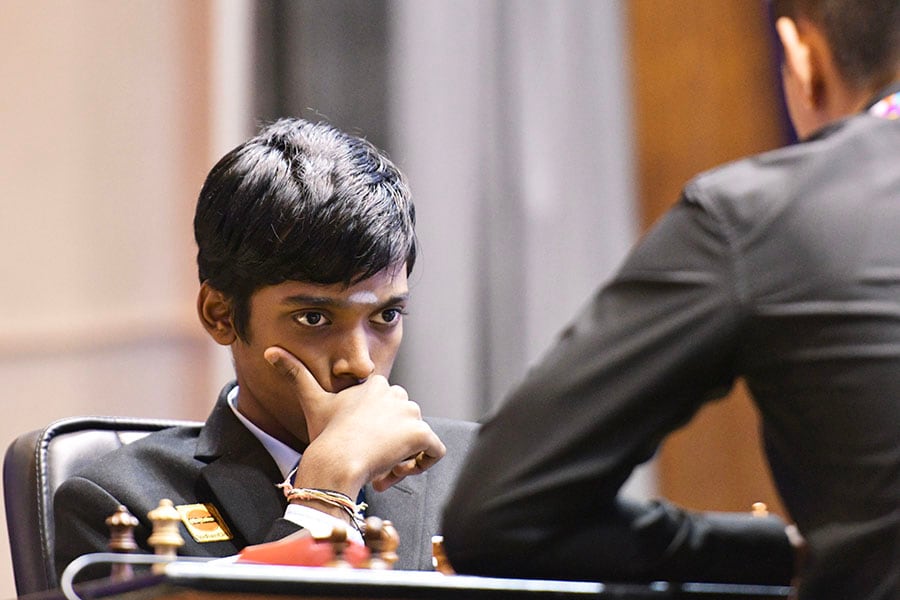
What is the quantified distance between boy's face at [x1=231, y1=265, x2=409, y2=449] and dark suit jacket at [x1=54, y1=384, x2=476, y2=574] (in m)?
0.07

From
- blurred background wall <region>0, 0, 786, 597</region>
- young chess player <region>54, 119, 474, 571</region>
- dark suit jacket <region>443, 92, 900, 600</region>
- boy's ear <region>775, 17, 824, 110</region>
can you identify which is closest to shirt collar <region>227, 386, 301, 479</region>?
young chess player <region>54, 119, 474, 571</region>

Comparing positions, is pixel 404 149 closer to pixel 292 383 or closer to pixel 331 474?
pixel 292 383

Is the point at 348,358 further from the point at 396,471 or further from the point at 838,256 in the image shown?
the point at 838,256

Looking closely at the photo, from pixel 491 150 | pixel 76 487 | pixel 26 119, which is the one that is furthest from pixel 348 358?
pixel 26 119

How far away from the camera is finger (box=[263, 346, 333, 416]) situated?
6.02 ft

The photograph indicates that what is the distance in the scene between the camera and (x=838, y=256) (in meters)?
1.09

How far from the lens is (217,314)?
6.59 ft

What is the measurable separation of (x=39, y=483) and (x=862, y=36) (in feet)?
4.19

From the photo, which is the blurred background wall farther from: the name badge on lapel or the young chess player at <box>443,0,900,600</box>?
the young chess player at <box>443,0,900,600</box>

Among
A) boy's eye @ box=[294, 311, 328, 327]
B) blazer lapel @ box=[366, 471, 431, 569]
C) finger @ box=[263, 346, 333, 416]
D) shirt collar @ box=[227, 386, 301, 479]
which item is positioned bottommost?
blazer lapel @ box=[366, 471, 431, 569]

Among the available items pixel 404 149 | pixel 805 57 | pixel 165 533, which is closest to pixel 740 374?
pixel 805 57

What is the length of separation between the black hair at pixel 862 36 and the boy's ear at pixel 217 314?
1056 millimetres

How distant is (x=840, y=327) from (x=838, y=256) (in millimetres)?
59

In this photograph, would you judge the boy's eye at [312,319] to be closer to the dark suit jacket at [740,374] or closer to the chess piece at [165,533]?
the chess piece at [165,533]
